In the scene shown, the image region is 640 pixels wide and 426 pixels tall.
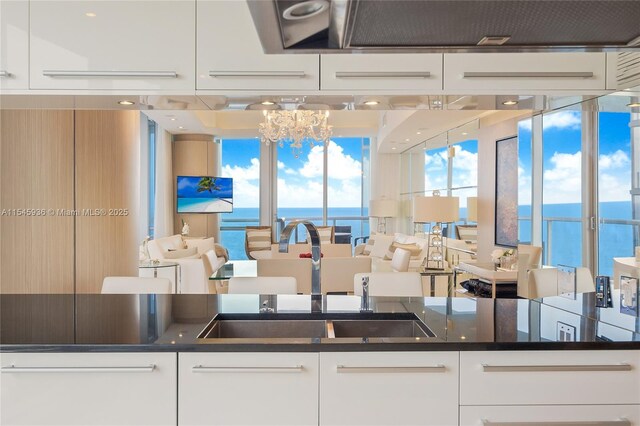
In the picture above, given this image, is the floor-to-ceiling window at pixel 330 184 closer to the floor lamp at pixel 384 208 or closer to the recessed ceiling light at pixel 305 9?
the floor lamp at pixel 384 208

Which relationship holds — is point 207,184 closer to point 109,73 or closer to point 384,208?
point 384,208

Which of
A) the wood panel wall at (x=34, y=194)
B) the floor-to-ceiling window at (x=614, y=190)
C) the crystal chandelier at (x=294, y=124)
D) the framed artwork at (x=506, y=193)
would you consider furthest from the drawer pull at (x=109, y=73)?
the framed artwork at (x=506, y=193)

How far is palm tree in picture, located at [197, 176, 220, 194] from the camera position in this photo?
9539mm

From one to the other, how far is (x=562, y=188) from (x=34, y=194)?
5.22 meters

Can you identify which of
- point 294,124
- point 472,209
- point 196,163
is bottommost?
point 472,209

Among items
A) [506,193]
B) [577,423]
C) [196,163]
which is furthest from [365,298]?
[196,163]

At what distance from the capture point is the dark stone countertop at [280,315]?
135 cm

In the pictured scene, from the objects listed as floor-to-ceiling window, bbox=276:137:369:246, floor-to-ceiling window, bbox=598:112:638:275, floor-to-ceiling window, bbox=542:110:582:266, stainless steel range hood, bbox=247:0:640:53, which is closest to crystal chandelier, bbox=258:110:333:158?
floor-to-ceiling window, bbox=276:137:369:246

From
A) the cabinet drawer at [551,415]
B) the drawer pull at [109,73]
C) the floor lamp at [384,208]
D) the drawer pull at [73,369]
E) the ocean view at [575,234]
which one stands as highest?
the drawer pull at [109,73]

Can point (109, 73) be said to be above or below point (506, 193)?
above

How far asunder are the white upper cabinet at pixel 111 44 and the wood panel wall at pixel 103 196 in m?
1.31

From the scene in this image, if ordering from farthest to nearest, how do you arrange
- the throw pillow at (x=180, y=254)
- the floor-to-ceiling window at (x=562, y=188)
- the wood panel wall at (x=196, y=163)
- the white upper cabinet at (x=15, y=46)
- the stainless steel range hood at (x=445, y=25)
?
the wood panel wall at (x=196, y=163) < the throw pillow at (x=180, y=254) < the floor-to-ceiling window at (x=562, y=188) < the white upper cabinet at (x=15, y=46) < the stainless steel range hood at (x=445, y=25)

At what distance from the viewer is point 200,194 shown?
9539 mm

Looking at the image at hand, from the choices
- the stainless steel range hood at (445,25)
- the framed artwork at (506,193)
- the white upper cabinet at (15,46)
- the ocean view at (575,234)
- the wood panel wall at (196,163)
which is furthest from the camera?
the wood panel wall at (196,163)
